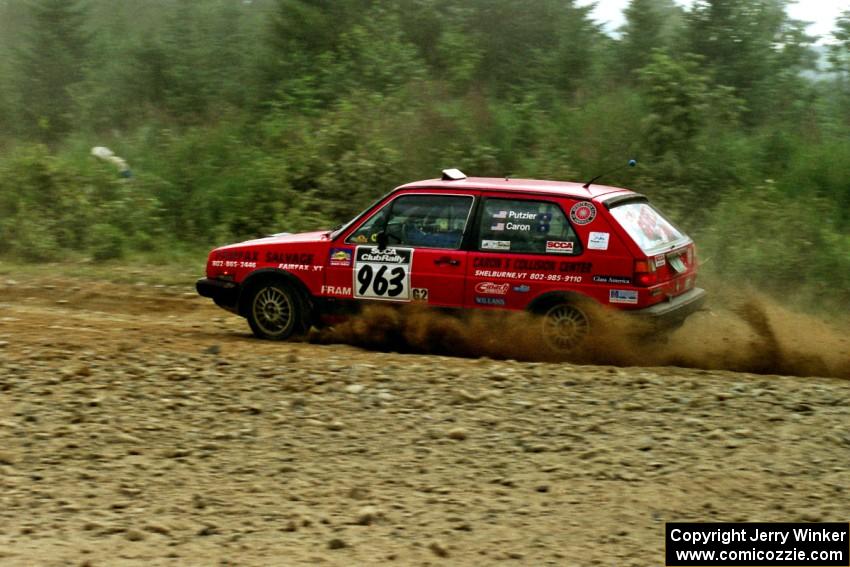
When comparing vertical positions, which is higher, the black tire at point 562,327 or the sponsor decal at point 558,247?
the sponsor decal at point 558,247

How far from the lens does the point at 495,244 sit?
8797 millimetres

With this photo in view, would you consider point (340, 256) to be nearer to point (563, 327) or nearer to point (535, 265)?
point (535, 265)

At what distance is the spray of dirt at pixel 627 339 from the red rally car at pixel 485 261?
0.40 feet

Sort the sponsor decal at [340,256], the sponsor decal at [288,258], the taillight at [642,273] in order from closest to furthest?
the taillight at [642,273] → the sponsor decal at [340,256] → the sponsor decal at [288,258]

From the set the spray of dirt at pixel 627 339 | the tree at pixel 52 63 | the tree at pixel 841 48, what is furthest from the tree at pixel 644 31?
the tree at pixel 52 63

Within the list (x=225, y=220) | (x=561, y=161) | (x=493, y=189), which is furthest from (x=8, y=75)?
(x=493, y=189)

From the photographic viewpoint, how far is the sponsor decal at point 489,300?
28.7ft

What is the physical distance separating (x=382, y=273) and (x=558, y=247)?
1.59 meters

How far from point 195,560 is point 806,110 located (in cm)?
1500

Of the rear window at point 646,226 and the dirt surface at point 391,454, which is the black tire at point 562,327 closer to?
the dirt surface at point 391,454

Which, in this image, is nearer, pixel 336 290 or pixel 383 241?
pixel 383 241

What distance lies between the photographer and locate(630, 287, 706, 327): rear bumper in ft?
27.5

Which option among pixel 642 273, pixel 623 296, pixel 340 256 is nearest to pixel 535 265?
pixel 623 296

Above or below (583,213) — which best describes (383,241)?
below
